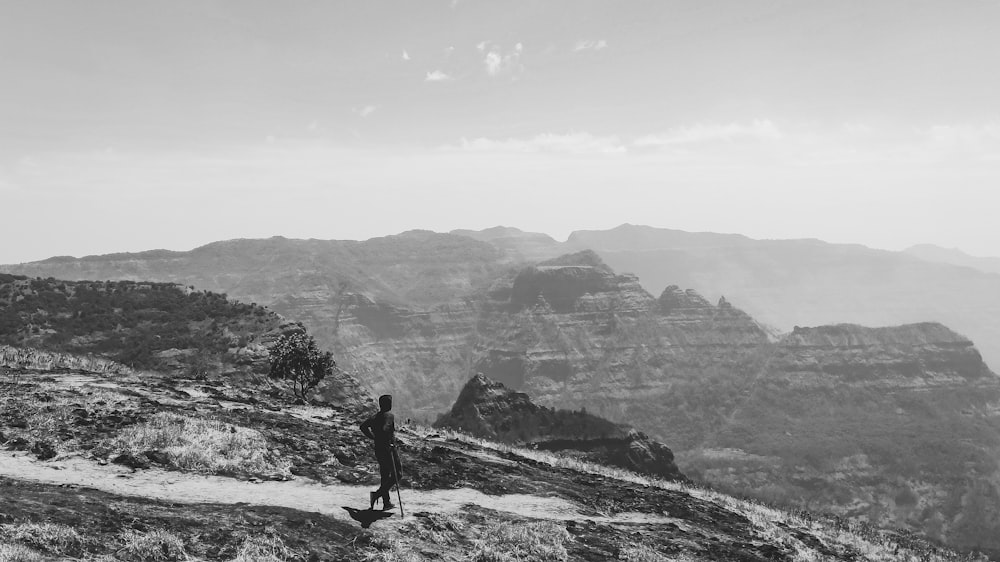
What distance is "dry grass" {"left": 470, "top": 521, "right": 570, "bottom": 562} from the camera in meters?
15.3

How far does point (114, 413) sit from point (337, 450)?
7.97m

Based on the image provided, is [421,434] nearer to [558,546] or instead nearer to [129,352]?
[558,546]

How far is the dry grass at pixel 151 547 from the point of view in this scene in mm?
12164

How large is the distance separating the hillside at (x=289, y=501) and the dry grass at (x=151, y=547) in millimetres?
32

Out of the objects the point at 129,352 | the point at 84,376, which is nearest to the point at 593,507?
the point at 84,376

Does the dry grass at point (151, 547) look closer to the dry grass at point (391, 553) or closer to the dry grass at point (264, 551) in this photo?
the dry grass at point (264, 551)

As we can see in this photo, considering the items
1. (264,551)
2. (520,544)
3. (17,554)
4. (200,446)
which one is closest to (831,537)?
(520,544)

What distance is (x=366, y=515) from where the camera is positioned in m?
16.0

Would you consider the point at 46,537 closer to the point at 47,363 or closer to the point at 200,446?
the point at 200,446

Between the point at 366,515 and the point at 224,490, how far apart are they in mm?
4579

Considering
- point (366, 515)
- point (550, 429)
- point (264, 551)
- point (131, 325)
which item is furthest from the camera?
point (550, 429)

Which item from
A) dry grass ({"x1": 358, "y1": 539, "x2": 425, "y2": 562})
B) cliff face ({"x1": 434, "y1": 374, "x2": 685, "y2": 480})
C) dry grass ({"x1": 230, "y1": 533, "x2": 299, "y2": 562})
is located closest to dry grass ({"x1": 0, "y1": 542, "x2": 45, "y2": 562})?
dry grass ({"x1": 230, "y1": 533, "x2": 299, "y2": 562})

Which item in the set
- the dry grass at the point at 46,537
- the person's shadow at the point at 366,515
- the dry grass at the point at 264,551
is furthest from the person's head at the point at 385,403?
the dry grass at the point at 46,537

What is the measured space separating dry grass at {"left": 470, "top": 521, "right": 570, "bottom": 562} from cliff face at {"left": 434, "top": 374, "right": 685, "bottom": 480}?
5953 centimetres
